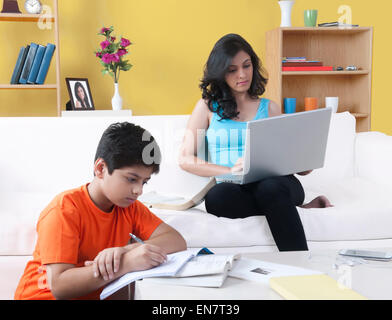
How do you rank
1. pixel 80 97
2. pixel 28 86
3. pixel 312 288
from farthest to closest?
1. pixel 80 97
2. pixel 28 86
3. pixel 312 288

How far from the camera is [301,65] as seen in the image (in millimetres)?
3484

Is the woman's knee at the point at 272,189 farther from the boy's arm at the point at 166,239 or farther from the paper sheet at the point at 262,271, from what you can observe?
the paper sheet at the point at 262,271

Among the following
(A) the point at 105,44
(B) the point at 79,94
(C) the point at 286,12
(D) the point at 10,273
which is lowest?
(D) the point at 10,273

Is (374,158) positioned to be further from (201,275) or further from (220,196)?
(201,275)

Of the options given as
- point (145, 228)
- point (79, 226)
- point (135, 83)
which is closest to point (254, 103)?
point (145, 228)

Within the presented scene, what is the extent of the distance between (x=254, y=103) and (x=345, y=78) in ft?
6.61

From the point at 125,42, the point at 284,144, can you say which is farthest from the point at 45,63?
the point at 284,144

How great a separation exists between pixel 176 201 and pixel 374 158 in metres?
0.90

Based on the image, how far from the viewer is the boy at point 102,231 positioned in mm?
1004

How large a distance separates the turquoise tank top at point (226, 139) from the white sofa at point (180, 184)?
0.57 ft

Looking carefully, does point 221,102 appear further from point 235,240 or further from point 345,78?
point 345,78

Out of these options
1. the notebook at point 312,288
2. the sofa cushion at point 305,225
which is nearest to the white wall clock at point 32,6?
the sofa cushion at point 305,225

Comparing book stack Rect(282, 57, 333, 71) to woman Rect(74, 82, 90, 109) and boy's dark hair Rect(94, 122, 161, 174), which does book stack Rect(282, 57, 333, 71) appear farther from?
boy's dark hair Rect(94, 122, 161, 174)
